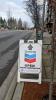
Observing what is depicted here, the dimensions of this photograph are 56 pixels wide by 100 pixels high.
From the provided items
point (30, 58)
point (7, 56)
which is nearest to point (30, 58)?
point (30, 58)

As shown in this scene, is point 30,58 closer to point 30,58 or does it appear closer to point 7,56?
point 30,58

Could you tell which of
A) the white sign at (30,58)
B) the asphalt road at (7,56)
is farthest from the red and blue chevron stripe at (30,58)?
the asphalt road at (7,56)

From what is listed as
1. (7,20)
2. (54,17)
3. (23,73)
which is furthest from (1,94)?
(7,20)

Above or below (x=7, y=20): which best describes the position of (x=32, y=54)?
above

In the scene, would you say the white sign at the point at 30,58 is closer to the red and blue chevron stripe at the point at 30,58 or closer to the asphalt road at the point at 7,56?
the red and blue chevron stripe at the point at 30,58

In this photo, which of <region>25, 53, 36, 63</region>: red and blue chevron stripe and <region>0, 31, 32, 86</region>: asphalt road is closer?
<region>25, 53, 36, 63</region>: red and blue chevron stripe

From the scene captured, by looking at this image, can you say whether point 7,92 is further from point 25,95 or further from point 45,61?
point 45,61

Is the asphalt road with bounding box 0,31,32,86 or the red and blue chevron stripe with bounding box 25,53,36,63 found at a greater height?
the red and blue chevron stripe with bounding box 25,53,36,63

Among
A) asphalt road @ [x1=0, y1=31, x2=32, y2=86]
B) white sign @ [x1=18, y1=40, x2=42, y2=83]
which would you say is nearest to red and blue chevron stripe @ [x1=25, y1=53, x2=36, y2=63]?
white sign @ [x1=18, y1=40, x2=42, y2=83]

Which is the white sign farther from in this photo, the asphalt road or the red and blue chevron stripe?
the asphalt road

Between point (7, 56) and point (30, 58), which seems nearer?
point (30, 58)

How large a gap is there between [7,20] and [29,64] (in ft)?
631

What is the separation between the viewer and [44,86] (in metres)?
9.50

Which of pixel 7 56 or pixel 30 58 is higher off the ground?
pixel 30 58
